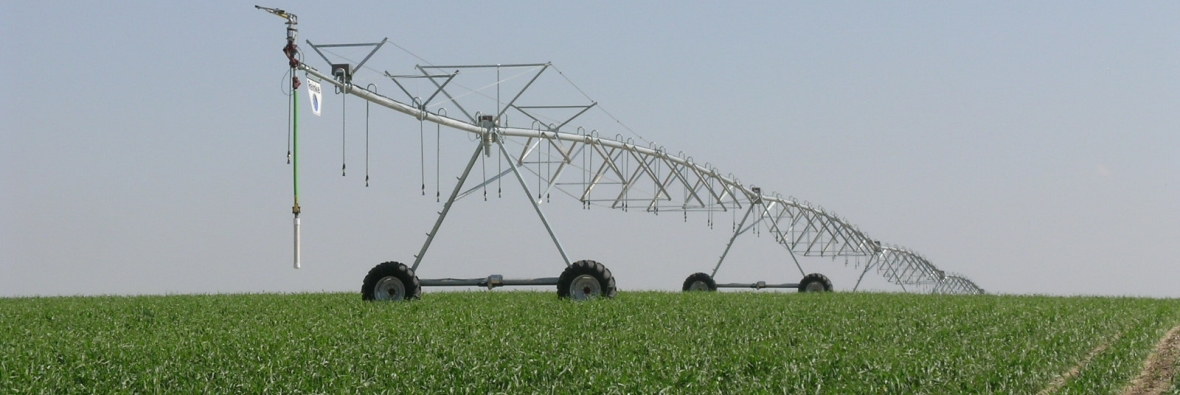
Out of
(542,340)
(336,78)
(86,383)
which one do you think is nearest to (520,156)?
(336,78)

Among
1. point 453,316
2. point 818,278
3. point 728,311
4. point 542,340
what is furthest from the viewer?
point 818,278

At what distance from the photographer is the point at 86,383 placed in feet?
46.4

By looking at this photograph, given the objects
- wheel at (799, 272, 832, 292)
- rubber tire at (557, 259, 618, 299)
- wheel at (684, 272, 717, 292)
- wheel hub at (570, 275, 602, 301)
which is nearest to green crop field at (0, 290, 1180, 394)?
rubber tire at (557, 259, 618, 299)

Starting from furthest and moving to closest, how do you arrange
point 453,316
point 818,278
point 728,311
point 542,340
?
point 818,278 < point 728,311 < point 453,316 < point 542,340

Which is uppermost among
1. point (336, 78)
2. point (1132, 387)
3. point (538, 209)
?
point (336, 78)

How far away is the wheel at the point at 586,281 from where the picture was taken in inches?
908

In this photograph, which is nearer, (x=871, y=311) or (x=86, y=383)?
(x=86, y=383)

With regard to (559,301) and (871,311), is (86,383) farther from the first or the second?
(871,311)

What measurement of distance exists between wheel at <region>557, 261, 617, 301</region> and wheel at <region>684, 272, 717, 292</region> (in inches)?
562

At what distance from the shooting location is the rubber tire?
905 inches

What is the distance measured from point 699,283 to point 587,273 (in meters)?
14.7

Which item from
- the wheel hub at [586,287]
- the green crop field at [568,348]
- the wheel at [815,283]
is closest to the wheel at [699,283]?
the wheel at [815,283]

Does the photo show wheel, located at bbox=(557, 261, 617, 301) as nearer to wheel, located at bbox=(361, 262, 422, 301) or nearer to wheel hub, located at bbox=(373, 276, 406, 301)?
wheel, located at bbox=(361, 262, 422, 301)

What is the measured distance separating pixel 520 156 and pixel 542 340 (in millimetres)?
8222
